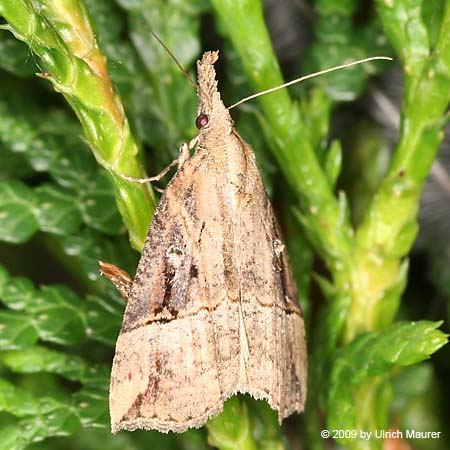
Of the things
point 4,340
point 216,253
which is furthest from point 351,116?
point 4,340

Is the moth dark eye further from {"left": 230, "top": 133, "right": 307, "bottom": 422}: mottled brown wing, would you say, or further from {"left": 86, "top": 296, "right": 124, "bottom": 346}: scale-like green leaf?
{"left": 86, "top": 296, "right": 124, "bottom": 346}: scale-like green leaf

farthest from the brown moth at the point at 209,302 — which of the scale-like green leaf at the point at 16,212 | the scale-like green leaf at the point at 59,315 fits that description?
the scale-like green leaf at the point at 16,212

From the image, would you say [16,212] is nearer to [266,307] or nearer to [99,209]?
[99,209]

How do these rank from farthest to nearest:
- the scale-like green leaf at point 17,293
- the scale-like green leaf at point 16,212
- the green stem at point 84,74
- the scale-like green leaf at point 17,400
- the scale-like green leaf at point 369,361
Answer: the scale-like green leaf at point 16,212 < the scale-like green leaf at point 17,293 < the scale-like green leaf at point 17,400 < the scale-like green leaf at point 369,361 < the green stem at point 84,74

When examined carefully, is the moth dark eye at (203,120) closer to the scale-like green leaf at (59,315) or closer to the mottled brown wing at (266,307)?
the mottled brown wing at (266,307)

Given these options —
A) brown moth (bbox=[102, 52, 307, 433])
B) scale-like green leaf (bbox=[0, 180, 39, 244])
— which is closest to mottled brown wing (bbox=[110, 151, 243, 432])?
brown moth (bbox=[102, 52, 307, 433])

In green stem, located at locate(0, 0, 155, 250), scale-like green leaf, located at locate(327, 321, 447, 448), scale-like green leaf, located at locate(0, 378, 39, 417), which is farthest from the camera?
scale-like green leaf, located at locate(0, 378, 39, 417)
